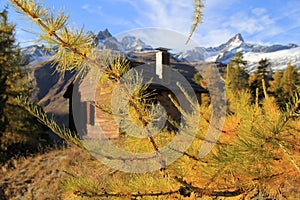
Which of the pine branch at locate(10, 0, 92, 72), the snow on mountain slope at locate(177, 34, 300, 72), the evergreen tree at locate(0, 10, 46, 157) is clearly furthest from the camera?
the evergreen tree at locate(0, 10, 46, 157)

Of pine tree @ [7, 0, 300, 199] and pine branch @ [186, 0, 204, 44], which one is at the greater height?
pine branch @ [186, 0, 204, 44]

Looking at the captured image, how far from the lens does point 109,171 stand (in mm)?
1643

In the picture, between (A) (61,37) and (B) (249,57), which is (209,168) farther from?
(B) (249,57)

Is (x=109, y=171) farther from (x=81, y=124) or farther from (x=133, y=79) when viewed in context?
(x=81, y=124)

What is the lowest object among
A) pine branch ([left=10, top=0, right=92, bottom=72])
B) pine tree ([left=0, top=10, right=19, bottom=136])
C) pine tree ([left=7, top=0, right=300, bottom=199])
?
pine tree ([left=7, top=0, right=300, bottom=199])

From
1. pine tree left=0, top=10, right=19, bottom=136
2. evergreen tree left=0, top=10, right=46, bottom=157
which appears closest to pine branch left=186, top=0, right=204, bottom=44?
evergreen tree left=0, top=10, right=46, bottom=157

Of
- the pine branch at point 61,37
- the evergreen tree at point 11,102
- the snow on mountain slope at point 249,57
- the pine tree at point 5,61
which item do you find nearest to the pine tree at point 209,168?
the pine branch at point 61,37

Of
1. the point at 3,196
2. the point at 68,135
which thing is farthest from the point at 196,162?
the point at 3,196

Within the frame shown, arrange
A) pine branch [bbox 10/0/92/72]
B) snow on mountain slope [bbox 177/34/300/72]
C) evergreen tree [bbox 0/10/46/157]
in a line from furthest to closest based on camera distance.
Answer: evergreen tree [bbox 0/10/46/157]
snow on mountain slope [bbox 177/34/300/72]
pine branch [bbox 10/0/92/72]

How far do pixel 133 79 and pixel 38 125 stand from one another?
16690 millimetres

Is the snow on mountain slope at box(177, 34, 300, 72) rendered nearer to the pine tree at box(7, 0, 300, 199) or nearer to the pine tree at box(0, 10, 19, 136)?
the pine tree at box(7, 0, 300, 199)

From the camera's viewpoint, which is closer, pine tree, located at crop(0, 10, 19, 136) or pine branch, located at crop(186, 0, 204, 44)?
pine branch, located at crop(186, 0, 204, 44)

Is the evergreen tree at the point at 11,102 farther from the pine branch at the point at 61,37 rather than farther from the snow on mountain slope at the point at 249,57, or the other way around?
the pine branch at the point at 61,37

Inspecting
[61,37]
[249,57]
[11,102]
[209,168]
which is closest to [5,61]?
[11,102]
